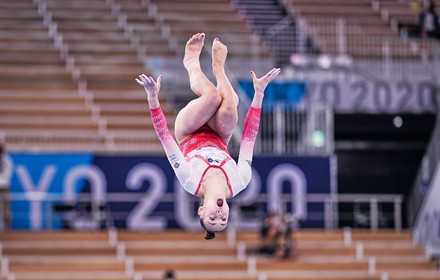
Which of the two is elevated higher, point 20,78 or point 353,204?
point 20,78

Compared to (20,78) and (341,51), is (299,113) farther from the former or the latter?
(20,78)

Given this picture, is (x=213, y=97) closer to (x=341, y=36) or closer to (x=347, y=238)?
(x=347, y=238)

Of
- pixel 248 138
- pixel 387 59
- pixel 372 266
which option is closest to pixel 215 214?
pixel 248 138

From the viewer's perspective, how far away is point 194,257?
1658 centimetres

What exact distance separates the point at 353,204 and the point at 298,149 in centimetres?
376

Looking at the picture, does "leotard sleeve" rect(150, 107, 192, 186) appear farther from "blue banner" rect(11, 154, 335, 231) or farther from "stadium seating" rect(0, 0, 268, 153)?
"stadium seating" rect(0, 0, 268, 153)

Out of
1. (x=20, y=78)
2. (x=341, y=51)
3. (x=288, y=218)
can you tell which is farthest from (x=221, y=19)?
(x=288, y=218)

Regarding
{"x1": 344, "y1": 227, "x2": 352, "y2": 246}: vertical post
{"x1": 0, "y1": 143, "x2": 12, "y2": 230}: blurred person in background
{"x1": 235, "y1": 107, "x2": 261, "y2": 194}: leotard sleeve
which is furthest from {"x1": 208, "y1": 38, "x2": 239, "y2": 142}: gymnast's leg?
{"x1": 344, "y1": 227, "x2": 352, "y2": 246}: vertical post

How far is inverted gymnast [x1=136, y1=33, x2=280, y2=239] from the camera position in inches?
335

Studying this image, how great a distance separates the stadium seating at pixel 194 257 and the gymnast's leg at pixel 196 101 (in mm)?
6666

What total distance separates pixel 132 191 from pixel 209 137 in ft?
26.2

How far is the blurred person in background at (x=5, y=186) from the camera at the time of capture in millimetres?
16656

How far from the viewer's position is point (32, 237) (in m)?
16.9

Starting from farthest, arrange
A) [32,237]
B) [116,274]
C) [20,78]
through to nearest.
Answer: [20,78]
[32,237]
[116,274]
